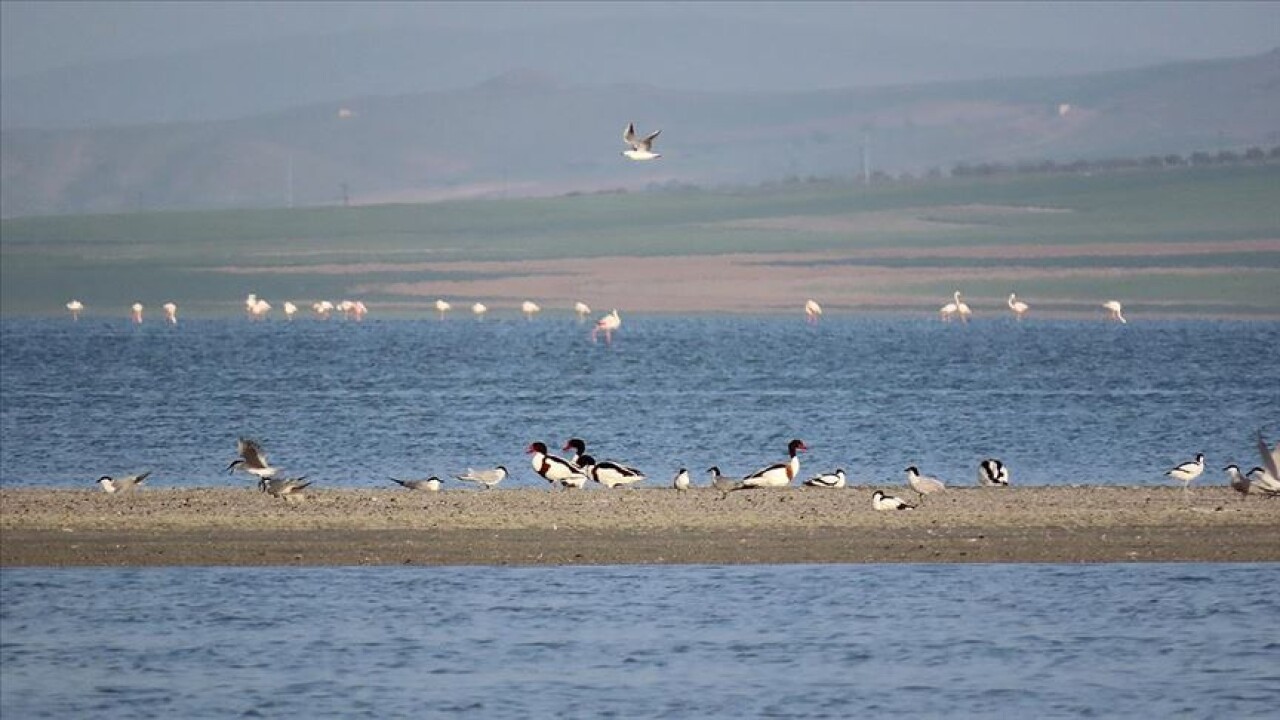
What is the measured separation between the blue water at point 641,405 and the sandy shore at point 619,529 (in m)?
4.17

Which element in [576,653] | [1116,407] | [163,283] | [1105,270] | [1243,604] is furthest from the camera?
[163,283]

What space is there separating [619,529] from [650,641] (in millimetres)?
4382

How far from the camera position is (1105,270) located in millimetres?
129750

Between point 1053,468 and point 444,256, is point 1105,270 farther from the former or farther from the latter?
point 1053,468

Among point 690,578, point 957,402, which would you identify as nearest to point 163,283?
point 957,402

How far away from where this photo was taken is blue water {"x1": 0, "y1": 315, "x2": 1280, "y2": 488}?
31.3 meters

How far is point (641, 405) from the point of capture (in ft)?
147

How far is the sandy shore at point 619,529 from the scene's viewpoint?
20.6 m

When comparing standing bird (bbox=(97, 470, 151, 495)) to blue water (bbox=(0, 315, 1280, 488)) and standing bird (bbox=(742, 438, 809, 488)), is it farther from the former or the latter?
standing bird (bbox=(742, 438, 809, 488))

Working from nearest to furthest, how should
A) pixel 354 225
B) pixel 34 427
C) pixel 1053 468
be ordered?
pixel 1053 468
pixel 34 427
pixel 354 225

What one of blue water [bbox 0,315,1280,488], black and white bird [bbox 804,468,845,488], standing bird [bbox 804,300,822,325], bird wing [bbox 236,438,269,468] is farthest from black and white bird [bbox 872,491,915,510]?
standing bird [bbox 804,300,822,325]

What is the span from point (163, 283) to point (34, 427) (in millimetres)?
104485

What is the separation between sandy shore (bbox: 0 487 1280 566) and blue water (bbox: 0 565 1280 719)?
0.52 metres

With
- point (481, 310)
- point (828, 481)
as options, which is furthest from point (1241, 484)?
point (481, 310)
